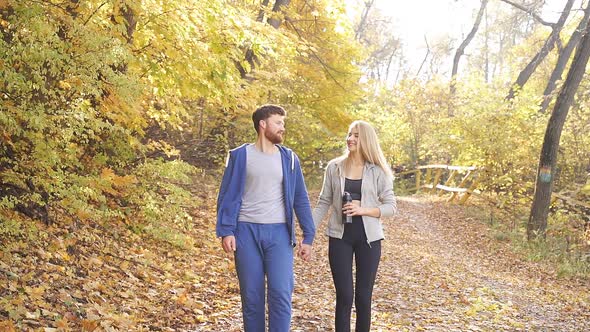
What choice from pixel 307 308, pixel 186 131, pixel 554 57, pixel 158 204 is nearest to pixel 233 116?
pixel 186 131

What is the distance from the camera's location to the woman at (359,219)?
4.57 m

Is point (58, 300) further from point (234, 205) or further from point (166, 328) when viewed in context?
point (234, 205)

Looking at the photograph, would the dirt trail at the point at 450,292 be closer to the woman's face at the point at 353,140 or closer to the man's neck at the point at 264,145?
the woman's face at the point at 353,140

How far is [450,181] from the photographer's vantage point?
2186 centimetres

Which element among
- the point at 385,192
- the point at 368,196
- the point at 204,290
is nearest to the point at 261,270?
the point at 368,196

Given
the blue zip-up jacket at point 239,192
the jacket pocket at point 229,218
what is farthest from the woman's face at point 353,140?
the jacket pocket at point 229,218

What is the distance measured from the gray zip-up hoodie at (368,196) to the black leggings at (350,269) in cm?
6

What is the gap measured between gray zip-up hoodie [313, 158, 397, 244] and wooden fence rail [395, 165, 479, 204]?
13.7 metres

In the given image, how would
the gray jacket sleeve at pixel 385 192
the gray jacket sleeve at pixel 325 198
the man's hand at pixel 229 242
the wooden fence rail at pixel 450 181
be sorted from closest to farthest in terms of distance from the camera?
1. the man's hand at pixel 229 242
2. the gray jacket sleeve at pixel 385 192
3. the gray jacket sleeve at pixel 325 198
4. the wooden fence rail at pixel 450 181

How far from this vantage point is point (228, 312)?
20.4 feet

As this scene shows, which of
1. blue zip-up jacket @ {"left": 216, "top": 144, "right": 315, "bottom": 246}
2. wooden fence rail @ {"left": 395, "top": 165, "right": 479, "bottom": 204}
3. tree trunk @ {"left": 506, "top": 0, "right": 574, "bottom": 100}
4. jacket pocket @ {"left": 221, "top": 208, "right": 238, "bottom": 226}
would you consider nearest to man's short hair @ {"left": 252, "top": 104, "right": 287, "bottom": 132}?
blue zip-up jacket @ {"left": 216, "top": 144, "right": 315, "bottom": 246}

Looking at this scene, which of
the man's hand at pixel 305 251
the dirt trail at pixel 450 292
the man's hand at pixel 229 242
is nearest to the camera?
the man's hand at pixel 229 242

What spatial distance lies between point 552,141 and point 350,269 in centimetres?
944

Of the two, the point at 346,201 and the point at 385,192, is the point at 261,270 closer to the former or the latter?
the point at 346,201
